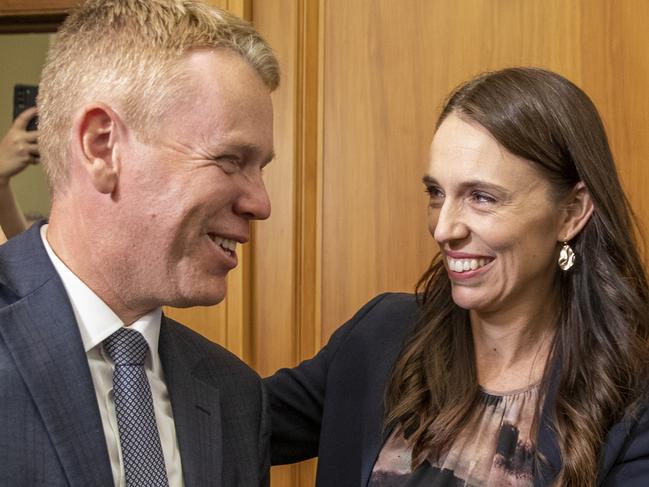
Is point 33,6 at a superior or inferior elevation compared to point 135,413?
superior

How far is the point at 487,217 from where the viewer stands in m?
1.43

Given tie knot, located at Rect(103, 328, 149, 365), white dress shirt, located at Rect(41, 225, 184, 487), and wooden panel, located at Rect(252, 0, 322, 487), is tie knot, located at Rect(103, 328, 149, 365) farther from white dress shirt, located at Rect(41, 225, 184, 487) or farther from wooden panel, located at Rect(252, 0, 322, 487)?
wooden panel, located at Rect(252, 0, 322, 487)

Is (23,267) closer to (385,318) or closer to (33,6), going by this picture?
(385,318)

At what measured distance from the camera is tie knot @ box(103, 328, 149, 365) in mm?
1133

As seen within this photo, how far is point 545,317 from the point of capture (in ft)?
5.05

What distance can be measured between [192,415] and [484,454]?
0.49 metres

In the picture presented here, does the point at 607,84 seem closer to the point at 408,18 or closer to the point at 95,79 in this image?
the point at 408,18

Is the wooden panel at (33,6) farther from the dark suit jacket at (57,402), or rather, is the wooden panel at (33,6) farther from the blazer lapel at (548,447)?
the blazer lapel at (548,447)

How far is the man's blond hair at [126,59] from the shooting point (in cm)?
110

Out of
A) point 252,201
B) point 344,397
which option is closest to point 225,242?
point 252,201

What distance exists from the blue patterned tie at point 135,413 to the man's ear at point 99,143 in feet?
0.63

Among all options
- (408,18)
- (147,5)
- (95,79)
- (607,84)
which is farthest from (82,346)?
(607,84)

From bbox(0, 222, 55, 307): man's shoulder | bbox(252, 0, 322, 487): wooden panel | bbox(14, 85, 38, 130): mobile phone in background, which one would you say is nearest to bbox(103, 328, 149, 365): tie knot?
bbox(0, 222, 55, 307): man's shoulder

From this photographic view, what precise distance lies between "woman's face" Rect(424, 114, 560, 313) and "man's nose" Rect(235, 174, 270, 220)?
362mm
